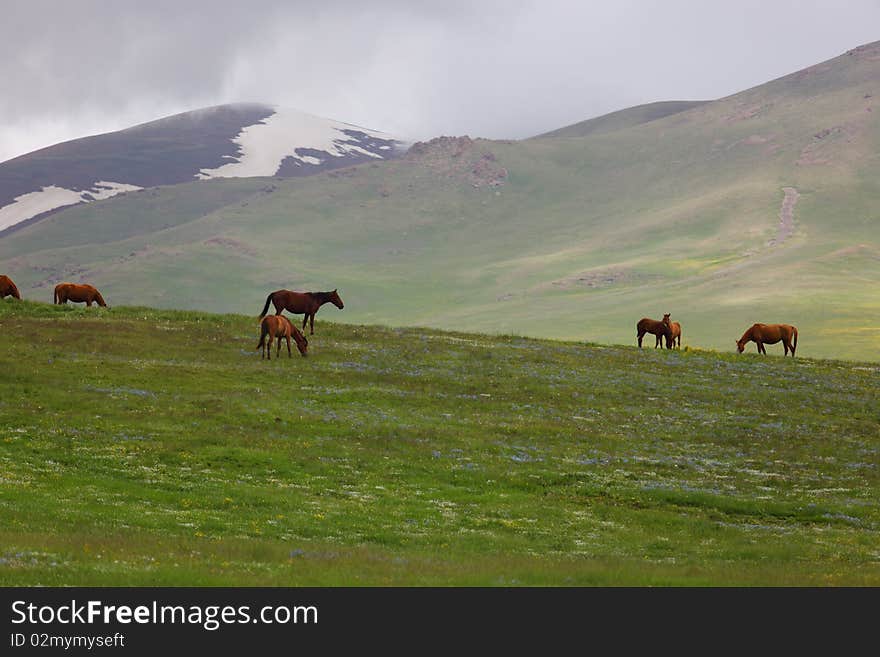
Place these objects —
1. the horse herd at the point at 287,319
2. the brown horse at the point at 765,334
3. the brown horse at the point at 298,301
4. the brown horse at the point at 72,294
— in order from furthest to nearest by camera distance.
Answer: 1. the brown horse at the point at 765,334
2. the brown horse at the point at 72,294
3. the brown horse at the point at 298,301
4. the horse herd at the point at 287,319

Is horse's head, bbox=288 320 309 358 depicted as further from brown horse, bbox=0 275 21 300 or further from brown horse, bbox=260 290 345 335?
brown horse, bbox=0 275 21 300

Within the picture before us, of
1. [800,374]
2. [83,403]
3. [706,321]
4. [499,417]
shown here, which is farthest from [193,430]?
[706,321]

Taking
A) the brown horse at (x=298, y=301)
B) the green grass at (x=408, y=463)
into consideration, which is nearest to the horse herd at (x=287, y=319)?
the brown horse at (x=298, y=301)

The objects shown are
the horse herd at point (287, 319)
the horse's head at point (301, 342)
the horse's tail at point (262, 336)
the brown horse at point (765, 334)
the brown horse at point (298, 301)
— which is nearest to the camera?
the horse's tail at point (262, 336)

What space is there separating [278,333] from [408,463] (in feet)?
57.4

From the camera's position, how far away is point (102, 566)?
16.8 metres

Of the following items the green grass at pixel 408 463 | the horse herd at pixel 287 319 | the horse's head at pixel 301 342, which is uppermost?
the horse herd at pixel 287 319

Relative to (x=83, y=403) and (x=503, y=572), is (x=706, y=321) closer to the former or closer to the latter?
(x=83, y=403)

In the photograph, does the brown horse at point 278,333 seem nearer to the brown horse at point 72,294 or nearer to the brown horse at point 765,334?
the brown horse at point 72,294

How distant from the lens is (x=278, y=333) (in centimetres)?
4891

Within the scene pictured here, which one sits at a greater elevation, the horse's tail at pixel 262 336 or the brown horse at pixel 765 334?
the brown horse at pixel 765 334

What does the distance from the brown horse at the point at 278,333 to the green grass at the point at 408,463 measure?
36.1 inches

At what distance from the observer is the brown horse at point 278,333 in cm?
4841

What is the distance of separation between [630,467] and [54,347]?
89.1ft
